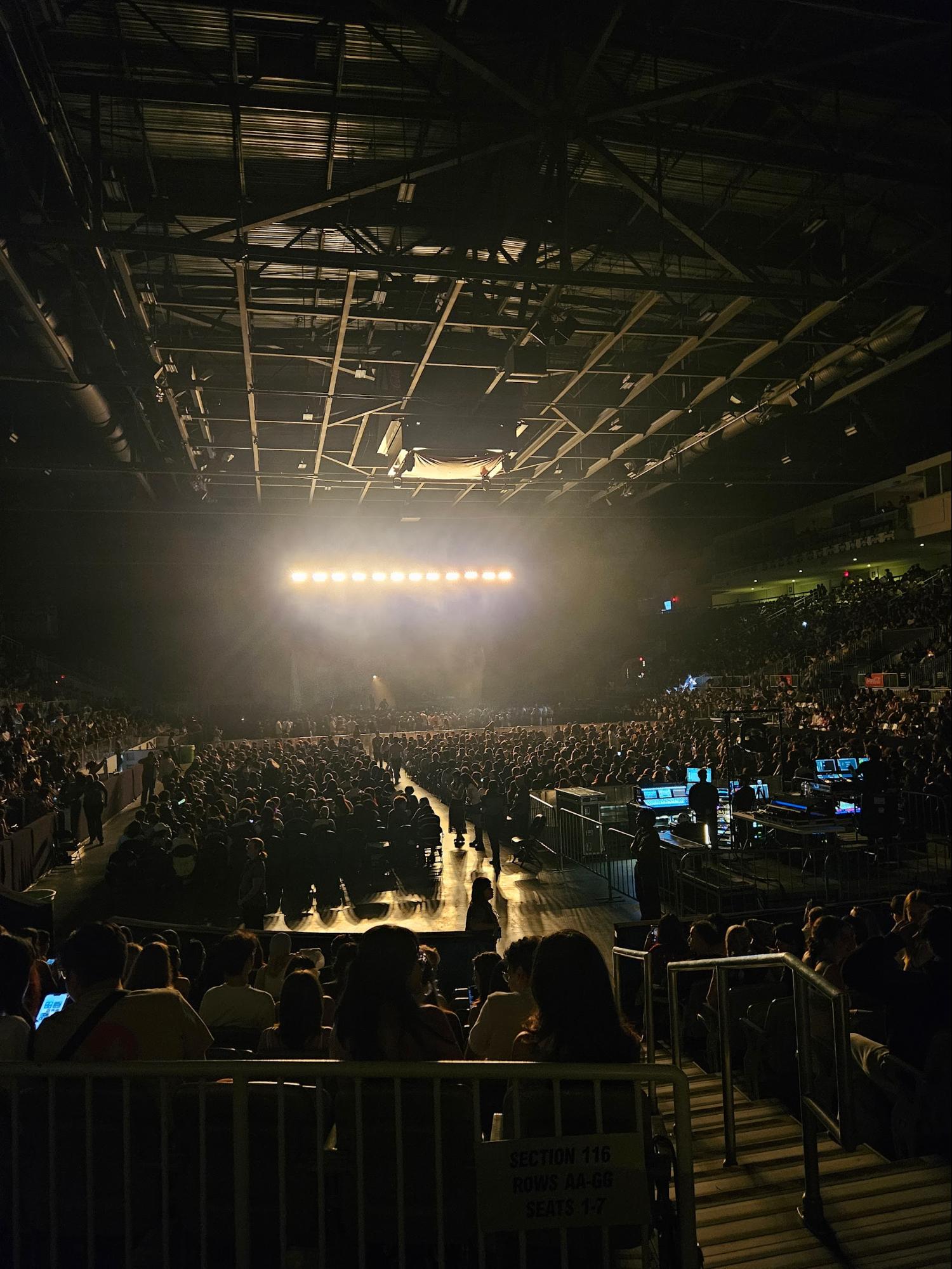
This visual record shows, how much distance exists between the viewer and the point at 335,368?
547 inches

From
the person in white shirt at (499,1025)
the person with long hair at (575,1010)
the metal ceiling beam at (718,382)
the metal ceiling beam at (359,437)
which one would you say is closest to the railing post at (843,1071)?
the person with long hair at (575,1010)

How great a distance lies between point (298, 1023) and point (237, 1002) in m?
1.15

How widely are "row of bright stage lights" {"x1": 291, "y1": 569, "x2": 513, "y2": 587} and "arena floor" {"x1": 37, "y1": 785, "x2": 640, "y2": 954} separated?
15.9 m

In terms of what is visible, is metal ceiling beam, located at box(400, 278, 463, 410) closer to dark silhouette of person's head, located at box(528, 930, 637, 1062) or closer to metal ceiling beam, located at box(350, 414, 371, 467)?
metal ceiling beam, located at box(350, 414, 371, 467)

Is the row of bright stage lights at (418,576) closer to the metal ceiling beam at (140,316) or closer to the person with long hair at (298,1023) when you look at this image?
the metal ceiling beam at (140,316)

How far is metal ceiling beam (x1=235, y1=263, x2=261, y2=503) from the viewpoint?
422 inches

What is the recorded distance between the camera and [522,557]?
117 ft

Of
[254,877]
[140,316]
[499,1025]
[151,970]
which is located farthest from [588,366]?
[499,1025]

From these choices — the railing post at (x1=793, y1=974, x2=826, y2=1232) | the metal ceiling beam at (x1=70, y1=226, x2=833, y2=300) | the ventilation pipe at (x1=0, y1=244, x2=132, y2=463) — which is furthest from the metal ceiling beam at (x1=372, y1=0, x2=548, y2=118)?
the railing post at (x1=793, y1=974, x2=826, y2=1232)

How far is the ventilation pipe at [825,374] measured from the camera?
13711 mm

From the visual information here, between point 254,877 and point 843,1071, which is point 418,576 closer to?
point 254,877

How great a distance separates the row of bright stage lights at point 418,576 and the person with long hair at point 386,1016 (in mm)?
26171

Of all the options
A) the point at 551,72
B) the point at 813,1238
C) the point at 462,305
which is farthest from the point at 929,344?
the point at 813,1238

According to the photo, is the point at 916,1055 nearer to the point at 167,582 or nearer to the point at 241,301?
the point at 241,301
